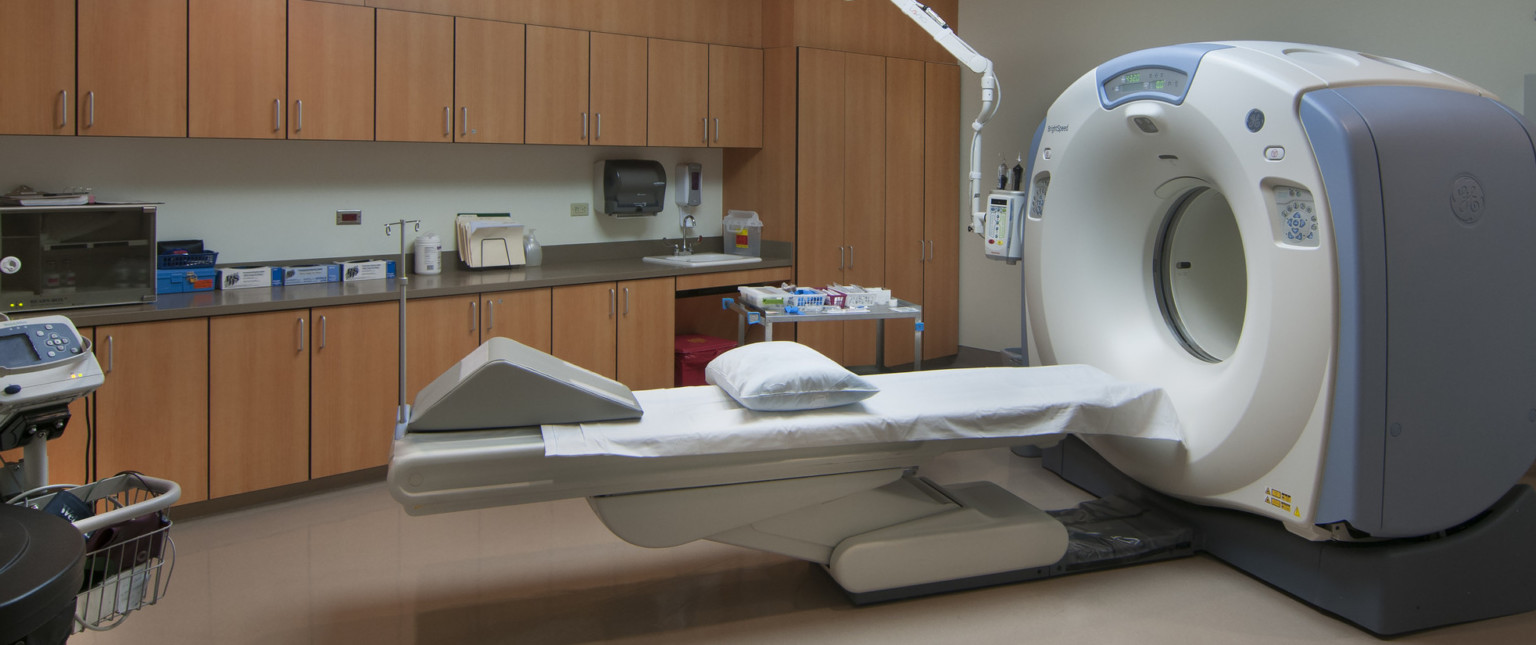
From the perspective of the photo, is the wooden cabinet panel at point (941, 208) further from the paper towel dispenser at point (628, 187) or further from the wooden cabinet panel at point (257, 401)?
the wooden cabinet panel at point (257, 401)

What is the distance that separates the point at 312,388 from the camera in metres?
3.90

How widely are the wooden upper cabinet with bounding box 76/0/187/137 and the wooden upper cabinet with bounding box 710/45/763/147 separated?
2.43m

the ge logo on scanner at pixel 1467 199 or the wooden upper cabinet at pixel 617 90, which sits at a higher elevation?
the wooden upper cabinet at pixel 617 90

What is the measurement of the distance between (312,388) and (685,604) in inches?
68.2

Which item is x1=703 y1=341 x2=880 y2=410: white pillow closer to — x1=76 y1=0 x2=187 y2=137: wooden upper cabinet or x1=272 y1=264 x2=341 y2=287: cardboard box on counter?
x1=272 y1=264 x2=341 y2=287: cardboard box on counter

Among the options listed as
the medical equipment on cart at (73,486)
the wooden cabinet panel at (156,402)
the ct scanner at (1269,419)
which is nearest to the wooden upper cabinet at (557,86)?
the wooden cabinet panel at (156,402)

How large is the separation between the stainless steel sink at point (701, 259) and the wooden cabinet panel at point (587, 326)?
0.52m

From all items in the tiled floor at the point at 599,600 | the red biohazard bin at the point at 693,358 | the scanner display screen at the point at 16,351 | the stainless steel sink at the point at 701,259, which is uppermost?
the stainless steel sink at the point at 701,259

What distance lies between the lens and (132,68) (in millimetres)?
3621

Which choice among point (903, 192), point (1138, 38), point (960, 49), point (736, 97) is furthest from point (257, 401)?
point (1138, 38)

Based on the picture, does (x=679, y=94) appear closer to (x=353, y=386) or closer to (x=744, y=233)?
(x=744, y=233)

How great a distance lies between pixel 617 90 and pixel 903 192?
1.75 metres

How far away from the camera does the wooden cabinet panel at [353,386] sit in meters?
3.93

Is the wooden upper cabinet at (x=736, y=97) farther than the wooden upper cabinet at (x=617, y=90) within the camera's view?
Yes
